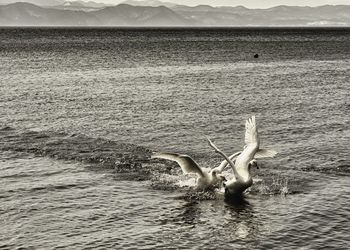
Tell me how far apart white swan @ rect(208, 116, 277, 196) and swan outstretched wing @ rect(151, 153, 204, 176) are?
4.05 ft

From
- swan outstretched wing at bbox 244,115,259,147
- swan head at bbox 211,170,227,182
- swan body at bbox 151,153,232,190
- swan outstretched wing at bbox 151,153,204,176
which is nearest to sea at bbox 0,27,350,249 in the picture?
swan body at bbox 151,153,232,190

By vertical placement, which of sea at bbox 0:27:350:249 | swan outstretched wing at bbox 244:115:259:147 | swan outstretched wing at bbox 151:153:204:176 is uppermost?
swan outstretched wing at bbox 244:115:259:147

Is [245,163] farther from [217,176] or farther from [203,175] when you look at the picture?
[203,175]

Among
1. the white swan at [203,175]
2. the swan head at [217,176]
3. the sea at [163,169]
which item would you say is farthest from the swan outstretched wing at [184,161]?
the sea at [163,169]

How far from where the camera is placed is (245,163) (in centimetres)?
2533

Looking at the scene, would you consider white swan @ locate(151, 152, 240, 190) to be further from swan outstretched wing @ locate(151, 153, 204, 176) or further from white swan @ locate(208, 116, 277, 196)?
white swan @ locate(208, 116, 277, 196)

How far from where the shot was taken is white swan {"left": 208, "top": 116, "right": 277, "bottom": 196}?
23.9 meters

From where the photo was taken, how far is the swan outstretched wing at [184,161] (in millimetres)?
23500

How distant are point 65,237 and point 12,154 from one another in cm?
1265

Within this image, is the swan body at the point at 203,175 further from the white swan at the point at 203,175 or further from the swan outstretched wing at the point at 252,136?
the swan outstretched wing at the point at 252,136

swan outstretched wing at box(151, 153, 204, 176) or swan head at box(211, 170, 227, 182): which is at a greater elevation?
swan outstretched wing at box(151, 153, 204, 176)

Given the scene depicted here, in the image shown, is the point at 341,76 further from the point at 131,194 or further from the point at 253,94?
the point at 131,194

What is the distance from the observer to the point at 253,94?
59.4 metres

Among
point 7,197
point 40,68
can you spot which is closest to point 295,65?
point 40,68
